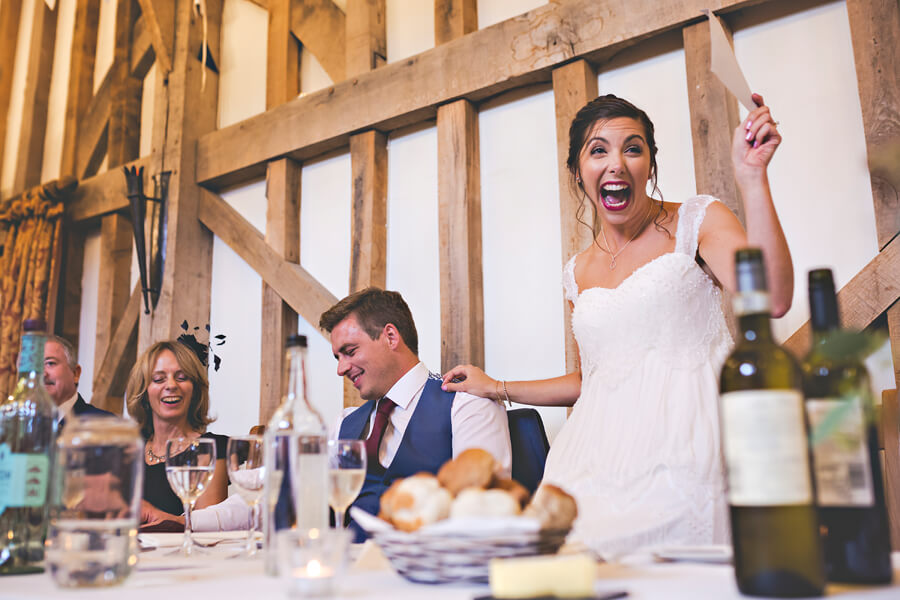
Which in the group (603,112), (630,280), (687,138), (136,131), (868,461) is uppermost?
(136,131)

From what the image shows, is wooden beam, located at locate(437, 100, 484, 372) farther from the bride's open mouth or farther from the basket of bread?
the basket of bread

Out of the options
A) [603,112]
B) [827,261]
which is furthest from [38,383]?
[827,261]

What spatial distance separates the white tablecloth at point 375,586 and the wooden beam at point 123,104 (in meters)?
3.78

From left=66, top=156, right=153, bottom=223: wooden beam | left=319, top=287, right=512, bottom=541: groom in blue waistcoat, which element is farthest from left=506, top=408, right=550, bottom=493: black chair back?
left=66, top=156, right=153, bottom=223: wooden beam

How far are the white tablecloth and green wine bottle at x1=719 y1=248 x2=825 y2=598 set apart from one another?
0.04 meters

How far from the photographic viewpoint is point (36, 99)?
15.8ft

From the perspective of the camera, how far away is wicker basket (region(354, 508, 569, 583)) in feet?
2.38

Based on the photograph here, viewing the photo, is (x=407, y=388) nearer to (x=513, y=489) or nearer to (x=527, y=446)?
(x=527, y=446)

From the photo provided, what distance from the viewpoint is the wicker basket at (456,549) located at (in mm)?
726

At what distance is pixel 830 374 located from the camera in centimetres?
69

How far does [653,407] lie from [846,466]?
2.82 feet

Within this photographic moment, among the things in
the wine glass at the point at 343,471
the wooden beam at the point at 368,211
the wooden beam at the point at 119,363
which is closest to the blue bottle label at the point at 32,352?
the wine glass at the point at 343,471

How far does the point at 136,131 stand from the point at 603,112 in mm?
3340

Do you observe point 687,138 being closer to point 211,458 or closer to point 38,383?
point 211,458
